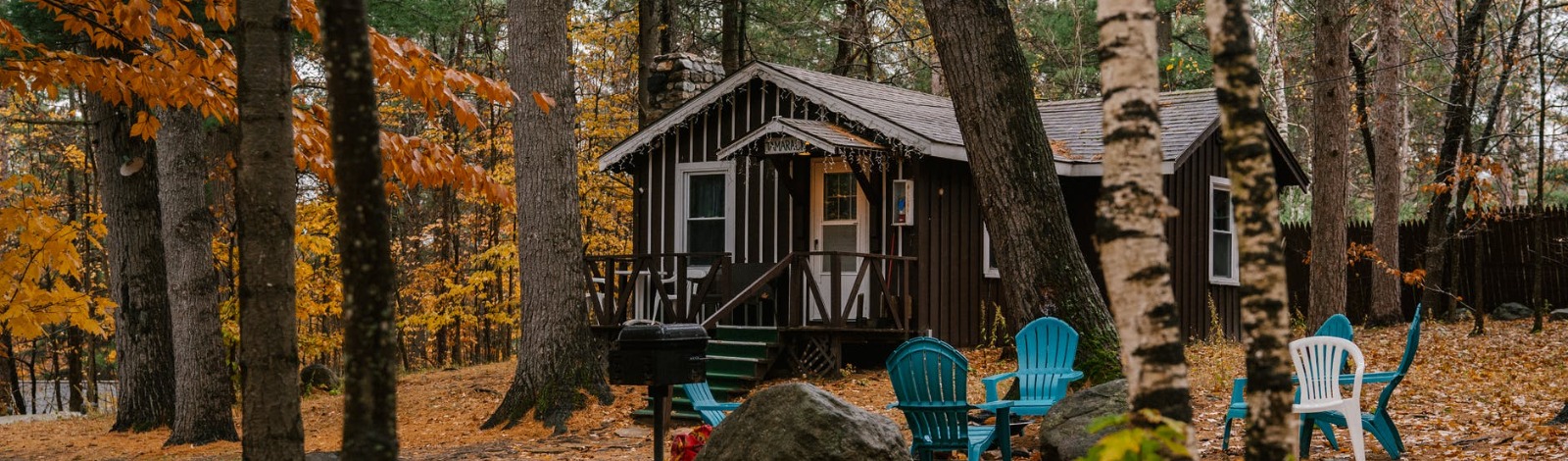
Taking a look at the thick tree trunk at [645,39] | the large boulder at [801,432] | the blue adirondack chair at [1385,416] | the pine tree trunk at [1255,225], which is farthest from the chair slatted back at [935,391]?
the thick tree trunk at [645,39]

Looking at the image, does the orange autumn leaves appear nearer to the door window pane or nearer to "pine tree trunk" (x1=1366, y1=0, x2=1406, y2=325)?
the door window pane

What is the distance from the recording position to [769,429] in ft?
21.3

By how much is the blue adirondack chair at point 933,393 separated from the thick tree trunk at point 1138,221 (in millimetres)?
3383

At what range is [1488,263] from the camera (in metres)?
19.7

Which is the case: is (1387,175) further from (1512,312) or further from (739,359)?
(739,359)

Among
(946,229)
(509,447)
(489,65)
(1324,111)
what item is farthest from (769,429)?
(489,65)

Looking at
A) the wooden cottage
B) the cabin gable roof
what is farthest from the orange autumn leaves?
the cabin gable roof

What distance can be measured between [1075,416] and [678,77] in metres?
10.8

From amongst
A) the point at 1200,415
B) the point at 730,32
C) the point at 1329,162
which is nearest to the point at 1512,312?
the point at 1329,162

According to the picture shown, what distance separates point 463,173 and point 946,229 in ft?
28.0

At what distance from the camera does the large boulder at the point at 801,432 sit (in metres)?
6.40

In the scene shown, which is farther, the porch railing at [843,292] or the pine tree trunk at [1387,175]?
the pine tree trunk at [1387,175]

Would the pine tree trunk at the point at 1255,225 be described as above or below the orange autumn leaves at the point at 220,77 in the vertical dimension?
below

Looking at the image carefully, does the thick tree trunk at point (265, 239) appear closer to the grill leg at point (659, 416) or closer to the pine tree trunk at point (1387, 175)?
the grill leg at point (659, 416)
